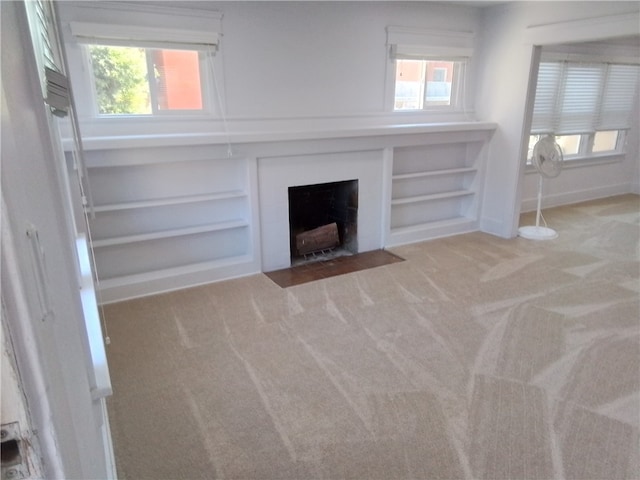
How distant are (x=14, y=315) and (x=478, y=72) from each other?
17.9 ft

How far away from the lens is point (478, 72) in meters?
4.99

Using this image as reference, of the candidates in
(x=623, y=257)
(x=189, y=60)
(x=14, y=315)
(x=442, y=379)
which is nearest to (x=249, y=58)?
(x=189, y=60)

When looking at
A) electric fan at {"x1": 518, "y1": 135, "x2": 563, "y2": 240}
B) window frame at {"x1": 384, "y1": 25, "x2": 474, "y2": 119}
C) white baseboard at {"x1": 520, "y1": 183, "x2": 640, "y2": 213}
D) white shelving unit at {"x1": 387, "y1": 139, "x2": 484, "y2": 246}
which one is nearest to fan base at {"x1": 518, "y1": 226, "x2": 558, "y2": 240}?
electric fan at {"x1": 518, "y1": 135, "x2": 563, "y2": 240}

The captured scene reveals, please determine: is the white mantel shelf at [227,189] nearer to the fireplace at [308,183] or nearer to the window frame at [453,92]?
the fireplace at [308,183]

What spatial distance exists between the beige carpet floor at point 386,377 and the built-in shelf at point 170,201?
2.46 ft

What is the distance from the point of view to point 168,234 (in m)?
3.63

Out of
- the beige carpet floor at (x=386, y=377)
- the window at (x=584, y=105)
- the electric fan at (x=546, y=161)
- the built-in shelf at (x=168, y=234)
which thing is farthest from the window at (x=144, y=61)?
the window at (x=584, y=105)

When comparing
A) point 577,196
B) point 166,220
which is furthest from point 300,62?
point 577,196

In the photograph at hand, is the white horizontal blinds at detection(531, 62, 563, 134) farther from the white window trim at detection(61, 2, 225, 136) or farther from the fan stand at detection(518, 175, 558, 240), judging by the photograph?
the white window trim at detection(61, 2, 225, 136)

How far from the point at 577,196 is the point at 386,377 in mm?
5608

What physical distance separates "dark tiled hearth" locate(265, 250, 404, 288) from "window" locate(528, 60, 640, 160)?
3.01 meters

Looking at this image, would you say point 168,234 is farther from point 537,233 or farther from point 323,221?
point 537,233

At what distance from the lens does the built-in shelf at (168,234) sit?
339 cm

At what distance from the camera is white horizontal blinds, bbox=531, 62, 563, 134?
553 cm
